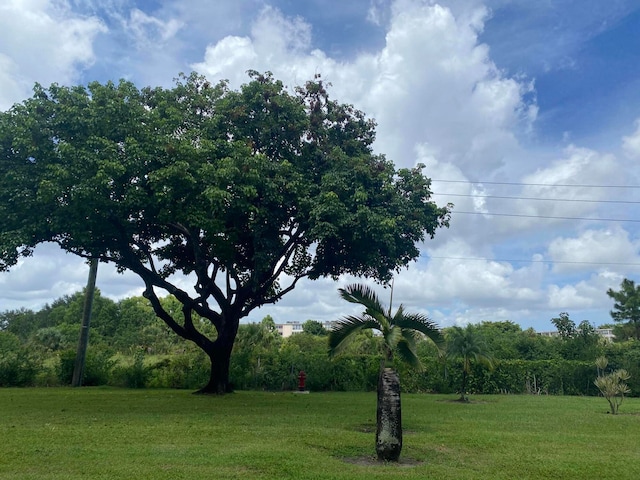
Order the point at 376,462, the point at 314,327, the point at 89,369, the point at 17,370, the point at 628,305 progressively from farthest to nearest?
the point at 314,327 → the point at 628,305 → the point at 89,369 → the point at 17,370 → the point at 376,462

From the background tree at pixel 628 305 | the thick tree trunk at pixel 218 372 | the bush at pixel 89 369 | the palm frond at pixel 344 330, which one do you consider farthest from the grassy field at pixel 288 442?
the background tree at pixel 628 305

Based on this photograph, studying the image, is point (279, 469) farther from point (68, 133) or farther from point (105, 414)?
point (68, 133)

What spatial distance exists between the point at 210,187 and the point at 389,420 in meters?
7.83

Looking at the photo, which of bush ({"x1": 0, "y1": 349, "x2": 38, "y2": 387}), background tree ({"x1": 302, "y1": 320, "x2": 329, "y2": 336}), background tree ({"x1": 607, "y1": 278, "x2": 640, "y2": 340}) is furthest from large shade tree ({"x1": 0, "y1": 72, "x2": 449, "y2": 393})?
background tree ({"x1": 302, "y1": 320, "x2": 329, "y2": 336})

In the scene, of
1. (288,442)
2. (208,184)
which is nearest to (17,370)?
(208,184)

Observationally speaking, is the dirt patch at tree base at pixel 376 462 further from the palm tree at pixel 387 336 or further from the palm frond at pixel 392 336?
the palm frond at pixel 392 336

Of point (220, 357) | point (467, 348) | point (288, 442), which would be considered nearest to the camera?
point (288, 442)

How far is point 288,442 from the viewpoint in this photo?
9609mm

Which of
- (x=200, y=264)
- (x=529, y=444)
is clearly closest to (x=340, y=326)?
(x=529, y=444)

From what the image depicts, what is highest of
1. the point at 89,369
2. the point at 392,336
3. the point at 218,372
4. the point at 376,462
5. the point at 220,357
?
the point at 392,336

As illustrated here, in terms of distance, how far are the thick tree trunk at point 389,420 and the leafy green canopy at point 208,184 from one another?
6456 millimetres

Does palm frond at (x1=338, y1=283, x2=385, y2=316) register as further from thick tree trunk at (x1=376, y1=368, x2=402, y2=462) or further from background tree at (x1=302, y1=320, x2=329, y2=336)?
background tree at (x1=302, y1=320, x2=329, y2=336)

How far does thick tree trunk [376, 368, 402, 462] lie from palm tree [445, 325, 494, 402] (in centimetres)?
1207

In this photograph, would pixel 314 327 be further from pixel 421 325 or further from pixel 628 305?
pixel 421 325
